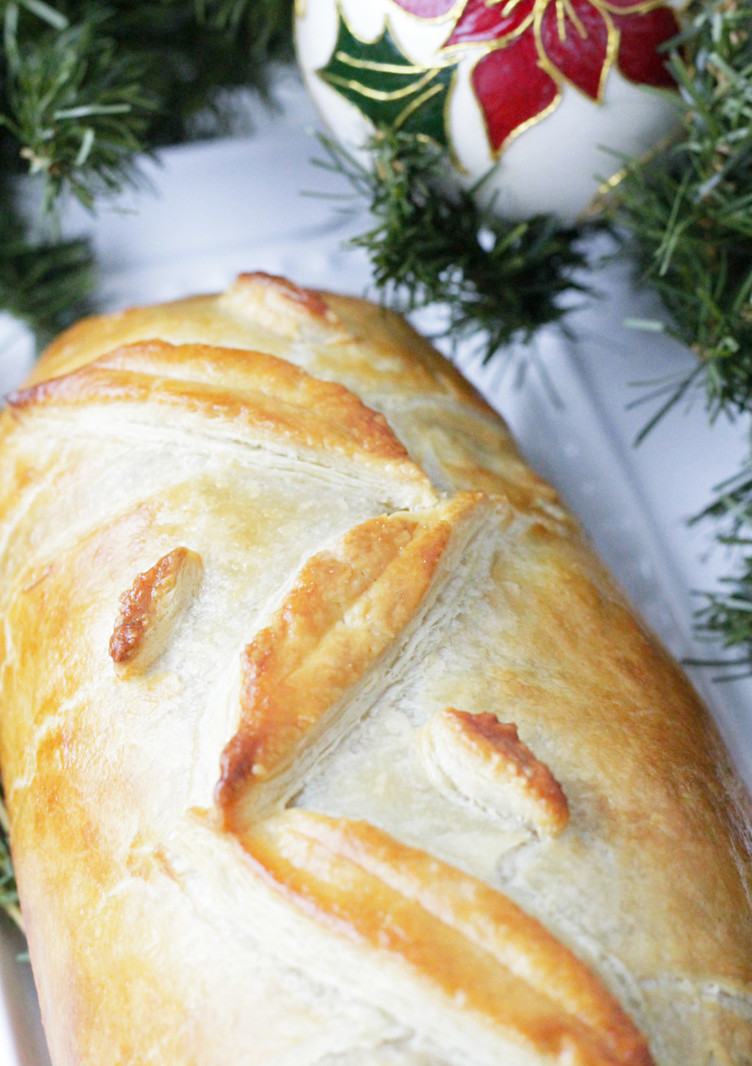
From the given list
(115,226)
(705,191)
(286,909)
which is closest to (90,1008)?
(286,909)

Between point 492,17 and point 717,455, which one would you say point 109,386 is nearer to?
point 492,17

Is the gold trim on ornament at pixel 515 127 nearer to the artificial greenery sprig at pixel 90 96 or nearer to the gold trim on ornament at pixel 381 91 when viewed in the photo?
the gold trim on ornament at pixel 381 91

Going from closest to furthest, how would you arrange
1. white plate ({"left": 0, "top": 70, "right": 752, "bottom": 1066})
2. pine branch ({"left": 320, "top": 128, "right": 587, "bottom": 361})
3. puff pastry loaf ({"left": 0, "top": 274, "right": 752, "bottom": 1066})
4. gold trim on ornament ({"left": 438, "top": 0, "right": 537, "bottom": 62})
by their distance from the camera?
puff pastry loaf ({"left": 0, "top": 274, "right": 752, "bottom": 1066})
gold trim on ornament ({"left": 438, "top": 0, "right": 537, "bottom": 62})
pine branch ({"left": 320, "top": 128, "right": 587, "bottom": 361})
white plate ({"left": 0, "top": 70, "right": 752, "bottom": 1066})

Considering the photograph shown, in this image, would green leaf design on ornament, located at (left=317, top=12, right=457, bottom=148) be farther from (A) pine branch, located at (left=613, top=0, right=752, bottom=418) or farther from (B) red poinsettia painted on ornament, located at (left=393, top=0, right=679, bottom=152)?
(A) pine branch, located at (left=613, top=0, right=752, bottom=418)

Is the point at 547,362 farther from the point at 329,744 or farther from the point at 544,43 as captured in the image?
the point at 329,744

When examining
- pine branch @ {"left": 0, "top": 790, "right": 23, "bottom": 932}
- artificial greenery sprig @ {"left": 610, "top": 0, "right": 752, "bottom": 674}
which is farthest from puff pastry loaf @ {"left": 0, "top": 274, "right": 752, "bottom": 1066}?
artificial greenery sprig @ {"left": 610, "top": 0, "right": 752, "bottom": 674}

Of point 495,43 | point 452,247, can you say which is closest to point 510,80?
point 495,43
